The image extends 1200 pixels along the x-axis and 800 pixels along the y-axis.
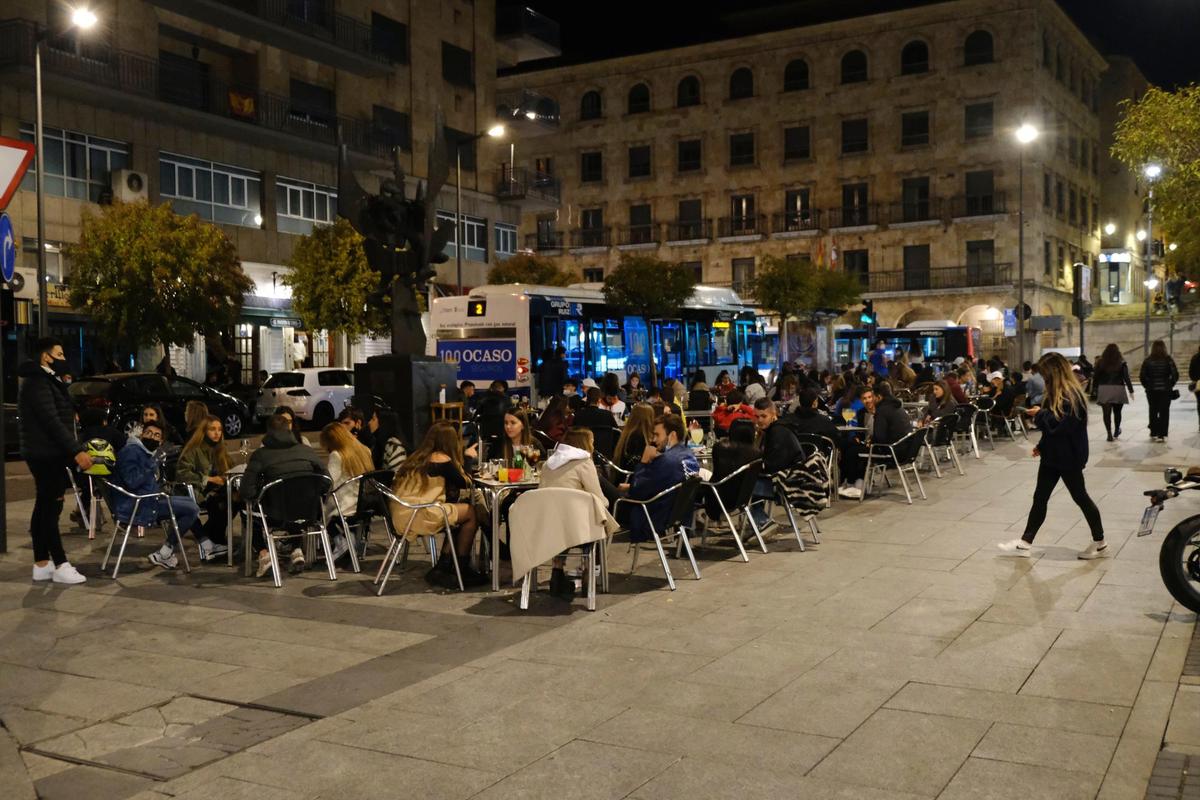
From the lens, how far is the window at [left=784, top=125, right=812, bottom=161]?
5800 cm

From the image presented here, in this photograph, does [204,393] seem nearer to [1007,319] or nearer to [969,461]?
[969,461]

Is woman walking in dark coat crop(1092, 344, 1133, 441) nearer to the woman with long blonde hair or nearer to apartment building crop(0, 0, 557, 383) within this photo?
the woman with long blonde hair

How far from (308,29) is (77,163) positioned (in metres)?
8.91

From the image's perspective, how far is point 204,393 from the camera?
22.6m

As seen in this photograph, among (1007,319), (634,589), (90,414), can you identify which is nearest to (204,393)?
(90,414)

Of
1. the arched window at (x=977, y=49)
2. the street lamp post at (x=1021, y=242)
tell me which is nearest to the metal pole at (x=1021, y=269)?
the street lamp post at (x=1021, y=242)

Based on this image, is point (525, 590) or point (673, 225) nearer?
point (525, 590)

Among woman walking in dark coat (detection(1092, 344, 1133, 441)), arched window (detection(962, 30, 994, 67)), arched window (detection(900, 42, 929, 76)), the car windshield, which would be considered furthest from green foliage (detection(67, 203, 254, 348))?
arched window (detection(962, 30, 994, 67))

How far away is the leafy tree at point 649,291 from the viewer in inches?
1148

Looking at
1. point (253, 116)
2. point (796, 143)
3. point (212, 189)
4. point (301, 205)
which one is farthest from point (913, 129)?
point (212, 189)

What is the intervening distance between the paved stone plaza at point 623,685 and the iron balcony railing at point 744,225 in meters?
49.9

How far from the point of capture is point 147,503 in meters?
9.45

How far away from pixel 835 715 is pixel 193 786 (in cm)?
282

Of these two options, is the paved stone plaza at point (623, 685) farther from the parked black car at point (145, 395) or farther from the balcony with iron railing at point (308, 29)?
the balcony with iron railing at point (308, 29)
